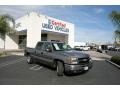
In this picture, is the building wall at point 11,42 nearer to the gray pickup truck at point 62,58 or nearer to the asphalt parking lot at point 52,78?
the gray pickup truck at point 62,58

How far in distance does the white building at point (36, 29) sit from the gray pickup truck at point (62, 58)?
1955cm

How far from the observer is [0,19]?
25.5 meters

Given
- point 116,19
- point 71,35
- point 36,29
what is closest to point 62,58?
point 116,19

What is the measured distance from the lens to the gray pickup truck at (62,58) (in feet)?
28.7

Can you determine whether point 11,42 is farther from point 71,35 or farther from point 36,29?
point 71,35

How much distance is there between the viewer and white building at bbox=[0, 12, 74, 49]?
102 ft

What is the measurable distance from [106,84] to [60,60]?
9.42 ft

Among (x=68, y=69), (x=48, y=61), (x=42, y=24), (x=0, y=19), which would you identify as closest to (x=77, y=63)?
(x=68, y=69)

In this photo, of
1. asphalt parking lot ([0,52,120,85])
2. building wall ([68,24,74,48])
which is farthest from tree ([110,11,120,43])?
building wall ([68,24,74,48])

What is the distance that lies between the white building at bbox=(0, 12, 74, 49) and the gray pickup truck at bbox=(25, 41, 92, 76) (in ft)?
64.1

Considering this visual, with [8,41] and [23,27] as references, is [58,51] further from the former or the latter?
[8,41]

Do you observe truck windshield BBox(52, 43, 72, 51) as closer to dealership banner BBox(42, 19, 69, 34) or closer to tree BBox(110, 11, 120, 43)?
tree BBox(110, 11, 120, 43)

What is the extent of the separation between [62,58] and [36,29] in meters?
22.9

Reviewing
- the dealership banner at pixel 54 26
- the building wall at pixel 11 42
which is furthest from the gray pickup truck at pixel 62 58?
the building wall at pixel 11 42
